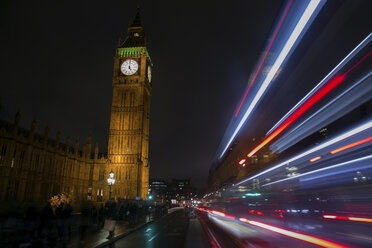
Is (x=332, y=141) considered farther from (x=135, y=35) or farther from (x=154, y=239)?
(x=135, y=35)

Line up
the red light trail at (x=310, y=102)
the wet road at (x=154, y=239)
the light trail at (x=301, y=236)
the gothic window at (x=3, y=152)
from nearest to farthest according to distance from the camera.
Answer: the red light trail at (x=310, y=102), the light trail at (x=301, y=236), the wet road at (x=154, y=239), the gothic window at (x=3, y=152)

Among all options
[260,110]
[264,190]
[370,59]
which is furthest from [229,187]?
[370,59]

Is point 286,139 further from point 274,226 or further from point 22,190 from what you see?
point 22,190

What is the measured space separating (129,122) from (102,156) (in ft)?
35.3

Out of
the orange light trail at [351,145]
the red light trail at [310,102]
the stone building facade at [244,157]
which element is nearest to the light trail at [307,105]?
the red light trail at [310,102]

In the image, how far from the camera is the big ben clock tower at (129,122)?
61.9 m

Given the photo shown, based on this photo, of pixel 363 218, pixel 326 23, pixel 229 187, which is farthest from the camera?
pixel 229 187

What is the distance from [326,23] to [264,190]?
706 cm

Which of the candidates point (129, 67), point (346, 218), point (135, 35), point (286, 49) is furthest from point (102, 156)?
point (346, 218)

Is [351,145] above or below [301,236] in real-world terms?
above

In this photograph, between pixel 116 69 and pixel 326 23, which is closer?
pixel 326 23

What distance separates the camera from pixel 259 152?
457 inches

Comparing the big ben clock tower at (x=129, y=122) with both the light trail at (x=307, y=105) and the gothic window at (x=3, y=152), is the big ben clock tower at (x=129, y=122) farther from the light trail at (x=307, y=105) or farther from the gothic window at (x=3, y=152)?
the light trail at (x=307, y=105)

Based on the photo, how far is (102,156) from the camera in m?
66.1
